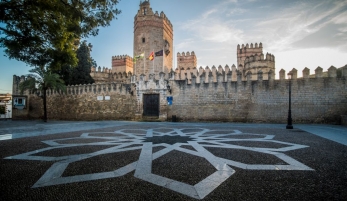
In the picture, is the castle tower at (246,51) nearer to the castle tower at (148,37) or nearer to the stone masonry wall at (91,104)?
the castle tower at (148,37)

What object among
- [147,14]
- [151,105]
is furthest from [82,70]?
Result: [151,105]

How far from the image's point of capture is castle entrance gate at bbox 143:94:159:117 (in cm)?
1928

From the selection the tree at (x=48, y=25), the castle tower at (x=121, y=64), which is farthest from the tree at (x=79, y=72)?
the tree at (x=48, y=25)

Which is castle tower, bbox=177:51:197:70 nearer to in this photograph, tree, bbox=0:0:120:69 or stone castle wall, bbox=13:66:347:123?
stone castle wall, bbox=13:66:347:123

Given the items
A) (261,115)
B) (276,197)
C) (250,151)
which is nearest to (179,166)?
(276,197)

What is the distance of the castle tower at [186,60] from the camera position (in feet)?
129

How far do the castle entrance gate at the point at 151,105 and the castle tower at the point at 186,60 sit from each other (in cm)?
2194

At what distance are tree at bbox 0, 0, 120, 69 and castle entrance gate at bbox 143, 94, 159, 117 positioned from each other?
11.4 m

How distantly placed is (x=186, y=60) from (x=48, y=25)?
3496 centimetres

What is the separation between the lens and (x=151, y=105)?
19.4 meters

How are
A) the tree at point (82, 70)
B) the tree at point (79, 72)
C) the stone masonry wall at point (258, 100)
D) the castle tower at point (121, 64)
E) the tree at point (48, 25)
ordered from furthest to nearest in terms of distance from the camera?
the castle tower at point (121, 64) < the tree at point (82, 70) < the tree at point (79, 72) < the stone masonry wall at point (258, 100) < the tree at point (48, 25)

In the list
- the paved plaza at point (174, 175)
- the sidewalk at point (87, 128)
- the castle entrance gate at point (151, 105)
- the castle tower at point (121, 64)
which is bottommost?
the sidewalk at point (87, 128)

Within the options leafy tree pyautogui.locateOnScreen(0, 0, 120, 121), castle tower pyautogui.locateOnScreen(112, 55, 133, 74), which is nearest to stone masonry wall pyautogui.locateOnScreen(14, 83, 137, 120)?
leafy tree pyautogui.locateOnScreen(0, 0, 120, 121)

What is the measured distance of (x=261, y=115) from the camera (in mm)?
15844
